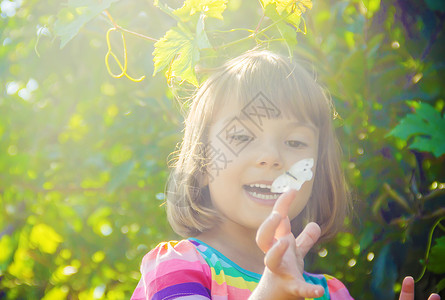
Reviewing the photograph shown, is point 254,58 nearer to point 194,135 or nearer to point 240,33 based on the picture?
point 194,135

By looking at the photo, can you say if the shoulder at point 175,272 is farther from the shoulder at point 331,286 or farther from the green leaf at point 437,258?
the green leaf at point 437,258

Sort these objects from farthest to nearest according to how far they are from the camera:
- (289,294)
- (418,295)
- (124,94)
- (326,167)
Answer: (124,94) < (418,295) < (326,167) < (289,294)

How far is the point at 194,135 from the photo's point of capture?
148cm

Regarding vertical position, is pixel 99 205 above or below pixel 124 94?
below

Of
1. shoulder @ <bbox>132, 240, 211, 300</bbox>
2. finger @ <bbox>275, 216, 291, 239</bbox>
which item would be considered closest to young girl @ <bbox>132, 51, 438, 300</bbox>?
shoulder @ <bbox>132, 240, 211, 300</bbox>

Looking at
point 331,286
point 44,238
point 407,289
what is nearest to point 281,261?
point 407,289

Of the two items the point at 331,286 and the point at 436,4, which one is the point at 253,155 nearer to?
the point at 331,286

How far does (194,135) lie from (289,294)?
2.10 ft

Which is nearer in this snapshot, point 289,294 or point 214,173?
point 289,294

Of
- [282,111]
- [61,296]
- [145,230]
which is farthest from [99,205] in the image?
[282,111]

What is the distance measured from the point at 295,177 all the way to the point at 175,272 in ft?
1.15

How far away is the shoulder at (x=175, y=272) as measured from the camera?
1.18 metres

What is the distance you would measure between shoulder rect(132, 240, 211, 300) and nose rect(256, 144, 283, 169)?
252 mm

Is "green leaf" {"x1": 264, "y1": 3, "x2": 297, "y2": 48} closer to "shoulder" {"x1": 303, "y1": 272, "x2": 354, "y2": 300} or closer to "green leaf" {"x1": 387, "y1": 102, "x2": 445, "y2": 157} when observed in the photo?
"green leaf" {"x1": 387, "y1": 102, "x2": 445, "y2": 157}
